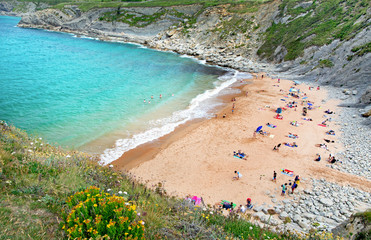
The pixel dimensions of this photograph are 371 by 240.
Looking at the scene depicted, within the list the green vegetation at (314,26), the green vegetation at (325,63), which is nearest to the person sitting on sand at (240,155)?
the green vegetation at (325,63)

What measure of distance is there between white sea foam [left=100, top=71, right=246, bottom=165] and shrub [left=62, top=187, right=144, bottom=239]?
11463mm

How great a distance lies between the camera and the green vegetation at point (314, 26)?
149 ft

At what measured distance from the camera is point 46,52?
59156mm

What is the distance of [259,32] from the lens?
6631cm

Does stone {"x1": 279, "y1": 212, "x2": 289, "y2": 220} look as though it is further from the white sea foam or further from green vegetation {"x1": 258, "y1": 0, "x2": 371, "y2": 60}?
green vegetation {"x1": 258, "y1": 0, "x2": 371, "y2": 60}

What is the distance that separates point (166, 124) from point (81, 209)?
21963 millimetres

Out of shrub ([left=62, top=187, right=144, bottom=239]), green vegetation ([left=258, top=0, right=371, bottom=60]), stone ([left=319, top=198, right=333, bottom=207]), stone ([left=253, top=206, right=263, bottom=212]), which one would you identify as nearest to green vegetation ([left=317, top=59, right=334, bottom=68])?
green vegetation ([left=258, top=0, right=371, bottom=60])

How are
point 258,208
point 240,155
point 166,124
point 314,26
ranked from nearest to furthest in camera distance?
point 258,208
point 240,155
point 166,124
point 314,26

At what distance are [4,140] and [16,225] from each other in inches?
222

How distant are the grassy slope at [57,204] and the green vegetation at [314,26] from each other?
1934 inches

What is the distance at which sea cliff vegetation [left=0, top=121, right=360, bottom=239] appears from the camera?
15.2 feet

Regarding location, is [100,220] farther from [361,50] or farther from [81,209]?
[361,50]

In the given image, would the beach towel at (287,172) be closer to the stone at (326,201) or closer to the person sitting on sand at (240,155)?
the person sitting on sand at (240,155)

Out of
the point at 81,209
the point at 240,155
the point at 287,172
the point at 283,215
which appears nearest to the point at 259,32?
the point at 240,155
